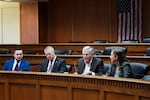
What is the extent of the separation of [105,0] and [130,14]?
1437mm

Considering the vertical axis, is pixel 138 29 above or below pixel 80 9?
below

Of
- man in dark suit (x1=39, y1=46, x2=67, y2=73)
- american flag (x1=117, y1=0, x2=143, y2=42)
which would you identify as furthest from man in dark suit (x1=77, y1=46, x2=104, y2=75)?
american flag (x1=117, y1=0, x2=143, y2=42)

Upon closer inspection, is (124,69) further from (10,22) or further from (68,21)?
(10,22)

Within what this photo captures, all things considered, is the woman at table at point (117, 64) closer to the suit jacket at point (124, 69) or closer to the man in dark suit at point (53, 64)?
the suit jacket at point (124, 69)

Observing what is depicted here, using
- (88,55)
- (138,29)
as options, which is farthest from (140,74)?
(138,29)

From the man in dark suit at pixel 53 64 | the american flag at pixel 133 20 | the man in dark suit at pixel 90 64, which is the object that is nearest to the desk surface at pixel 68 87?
A: the man in dark suit at pixel 90 64

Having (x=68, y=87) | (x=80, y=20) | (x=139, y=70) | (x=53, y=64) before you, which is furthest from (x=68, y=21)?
(x=68, y=87)

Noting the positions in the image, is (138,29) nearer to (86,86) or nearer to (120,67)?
(120,67)

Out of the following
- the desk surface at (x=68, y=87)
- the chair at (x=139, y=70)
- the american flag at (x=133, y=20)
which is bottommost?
the desk surface at (x=68, y=87)

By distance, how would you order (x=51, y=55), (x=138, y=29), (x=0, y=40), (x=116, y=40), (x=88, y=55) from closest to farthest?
(x=88, y=55) < (x=51, y=55) < (x=138, y=29) < (x=116, y=40) < (x=0, y=40)

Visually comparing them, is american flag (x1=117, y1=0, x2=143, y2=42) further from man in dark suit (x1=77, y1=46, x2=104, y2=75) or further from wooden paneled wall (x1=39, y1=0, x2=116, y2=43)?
man in dark suit (x1=77, y1=46, x2=104, y2=75)

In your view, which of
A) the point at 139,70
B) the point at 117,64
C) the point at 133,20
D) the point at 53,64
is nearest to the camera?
the point at 139,70

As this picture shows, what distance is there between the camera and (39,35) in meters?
12.2

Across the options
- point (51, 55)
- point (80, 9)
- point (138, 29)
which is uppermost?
point (80, 9)
